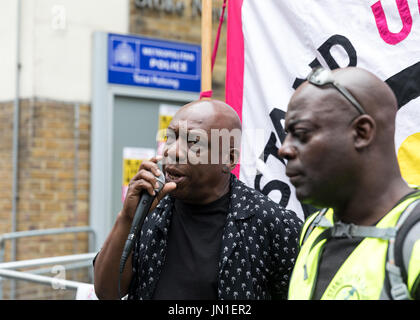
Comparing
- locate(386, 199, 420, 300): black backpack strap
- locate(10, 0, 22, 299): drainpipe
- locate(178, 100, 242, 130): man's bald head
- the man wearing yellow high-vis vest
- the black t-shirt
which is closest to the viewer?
locate(386, 199, 420, 300): black backpack strap

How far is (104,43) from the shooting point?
7051 mm

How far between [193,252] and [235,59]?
5.00 ft

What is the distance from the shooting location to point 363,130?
158 centimetres

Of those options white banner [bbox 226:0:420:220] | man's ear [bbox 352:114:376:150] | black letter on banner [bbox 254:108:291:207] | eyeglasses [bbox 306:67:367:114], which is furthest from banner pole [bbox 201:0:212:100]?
man's ear [bbox 352:114:376:150]

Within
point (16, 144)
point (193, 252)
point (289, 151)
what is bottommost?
point (193, 252)

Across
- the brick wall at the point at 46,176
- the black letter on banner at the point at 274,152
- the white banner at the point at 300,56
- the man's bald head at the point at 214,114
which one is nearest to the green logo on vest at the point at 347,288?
the man's bald head at the point at 214,114

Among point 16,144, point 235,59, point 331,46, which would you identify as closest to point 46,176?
point 16,144

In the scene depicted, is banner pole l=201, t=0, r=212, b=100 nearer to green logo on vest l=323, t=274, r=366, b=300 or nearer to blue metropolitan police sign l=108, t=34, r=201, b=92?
green logo on vest l=323, t=274, r=366, b=300

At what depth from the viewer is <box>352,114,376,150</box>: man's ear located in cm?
157

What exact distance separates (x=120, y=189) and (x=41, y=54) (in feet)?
5.57

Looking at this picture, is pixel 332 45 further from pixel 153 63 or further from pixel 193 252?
pixel 153 63

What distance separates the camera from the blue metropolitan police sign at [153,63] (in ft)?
23.5

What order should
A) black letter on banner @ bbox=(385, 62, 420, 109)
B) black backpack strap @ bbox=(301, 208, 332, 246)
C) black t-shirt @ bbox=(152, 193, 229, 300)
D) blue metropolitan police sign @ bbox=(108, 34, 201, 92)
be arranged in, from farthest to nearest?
1. blue metropolitan police sign @ bbox=(108, 34, 201, 92)
2. black letter on banner @ bbox=(385, 62, 420, 109)
3. black t-shirt @ bbox=(152, 193, 229, 300)
4. black backpack strap @ bbox=(301, 208, 332, 246)

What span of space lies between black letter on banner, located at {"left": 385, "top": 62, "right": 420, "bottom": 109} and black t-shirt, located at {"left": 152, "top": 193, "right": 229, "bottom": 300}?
1.00 metres
